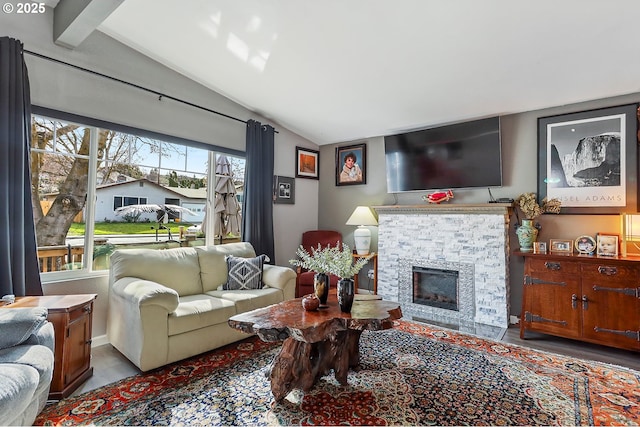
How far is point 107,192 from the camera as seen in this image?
3.14 m

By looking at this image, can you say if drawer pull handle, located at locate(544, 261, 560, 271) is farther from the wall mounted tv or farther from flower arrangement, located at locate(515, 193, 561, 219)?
the wall mounted tv

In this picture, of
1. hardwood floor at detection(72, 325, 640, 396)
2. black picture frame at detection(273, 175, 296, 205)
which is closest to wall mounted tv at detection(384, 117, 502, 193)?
black picture frame at detection(273, 175, 296, 205)

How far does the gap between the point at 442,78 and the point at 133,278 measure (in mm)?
3402

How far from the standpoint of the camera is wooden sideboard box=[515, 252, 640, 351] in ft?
8.79

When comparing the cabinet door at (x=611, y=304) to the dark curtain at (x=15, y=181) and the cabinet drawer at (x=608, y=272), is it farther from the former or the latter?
the dark curtain at (x=15, y=181)

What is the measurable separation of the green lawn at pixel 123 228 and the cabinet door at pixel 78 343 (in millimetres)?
984

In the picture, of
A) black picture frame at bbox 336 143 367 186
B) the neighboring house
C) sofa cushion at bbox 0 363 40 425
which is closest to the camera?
sofa cushion at bbox 0 363 40 425

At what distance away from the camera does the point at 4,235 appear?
7.52 ft

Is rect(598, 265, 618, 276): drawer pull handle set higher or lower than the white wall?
lower

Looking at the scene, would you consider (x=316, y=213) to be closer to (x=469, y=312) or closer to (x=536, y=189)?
(x=469, y=312)

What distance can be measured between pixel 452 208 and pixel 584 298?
58.5 inches

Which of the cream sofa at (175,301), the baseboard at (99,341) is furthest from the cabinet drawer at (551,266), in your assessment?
the baseboard at (99,341)

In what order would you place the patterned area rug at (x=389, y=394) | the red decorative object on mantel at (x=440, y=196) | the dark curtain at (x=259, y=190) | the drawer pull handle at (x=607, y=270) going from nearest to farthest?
the patterned area rug at (x=389, y=394) → the drawer pull handle at (x=607, y=270) → the red decorative object on mantel at (x=440, y=196) → the dark curtain at (x=259, y=190)

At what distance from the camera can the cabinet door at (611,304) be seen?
2.66 m
